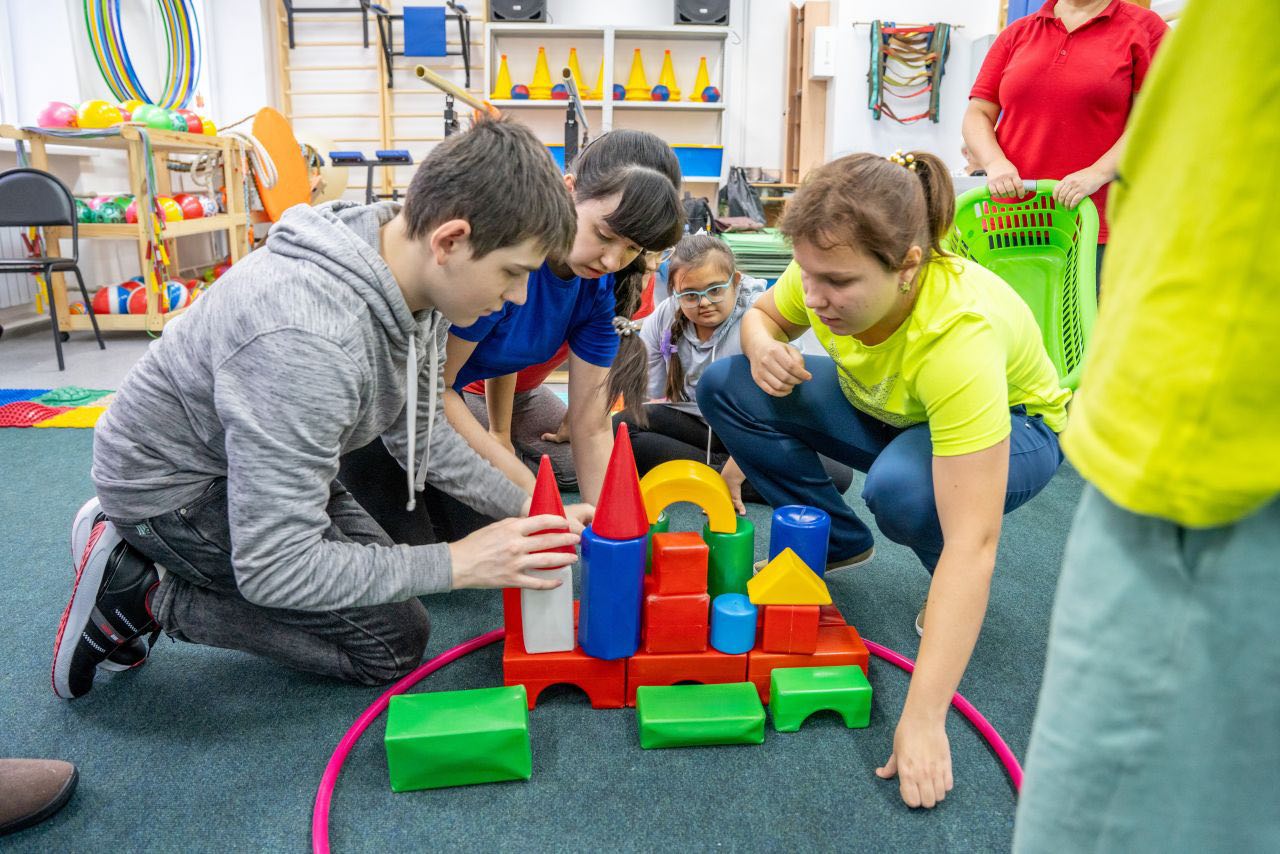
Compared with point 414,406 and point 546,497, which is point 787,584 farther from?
point 414,406

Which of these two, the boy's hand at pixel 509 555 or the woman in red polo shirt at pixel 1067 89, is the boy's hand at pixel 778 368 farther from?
the woman in red polo shirt at pixel 1067 89

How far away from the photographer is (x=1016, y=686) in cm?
134

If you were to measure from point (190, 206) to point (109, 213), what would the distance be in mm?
492

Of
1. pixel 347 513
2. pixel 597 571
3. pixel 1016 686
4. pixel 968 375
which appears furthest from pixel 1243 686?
pixel 347 513

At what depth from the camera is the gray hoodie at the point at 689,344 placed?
2.31m

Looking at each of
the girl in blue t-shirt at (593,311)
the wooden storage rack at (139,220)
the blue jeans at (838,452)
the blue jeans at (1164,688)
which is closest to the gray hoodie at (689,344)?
the girl in blue t-shirt at (593,311)

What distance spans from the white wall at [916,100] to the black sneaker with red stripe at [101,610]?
4.78 metres

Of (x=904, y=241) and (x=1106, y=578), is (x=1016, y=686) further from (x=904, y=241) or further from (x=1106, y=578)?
(x=1106, y=578)

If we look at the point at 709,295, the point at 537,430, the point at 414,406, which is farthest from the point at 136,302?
the point at 414,406

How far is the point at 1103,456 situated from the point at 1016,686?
3.34ft

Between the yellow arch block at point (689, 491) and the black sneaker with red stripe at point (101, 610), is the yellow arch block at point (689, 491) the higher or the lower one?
the higher one

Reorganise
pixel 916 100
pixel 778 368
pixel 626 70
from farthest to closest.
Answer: pixel 626 70 → pixel 916 100 → pixel 778 368

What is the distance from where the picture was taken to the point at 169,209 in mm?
4180

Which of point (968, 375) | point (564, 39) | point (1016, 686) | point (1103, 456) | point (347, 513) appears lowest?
point (1016, 686)
